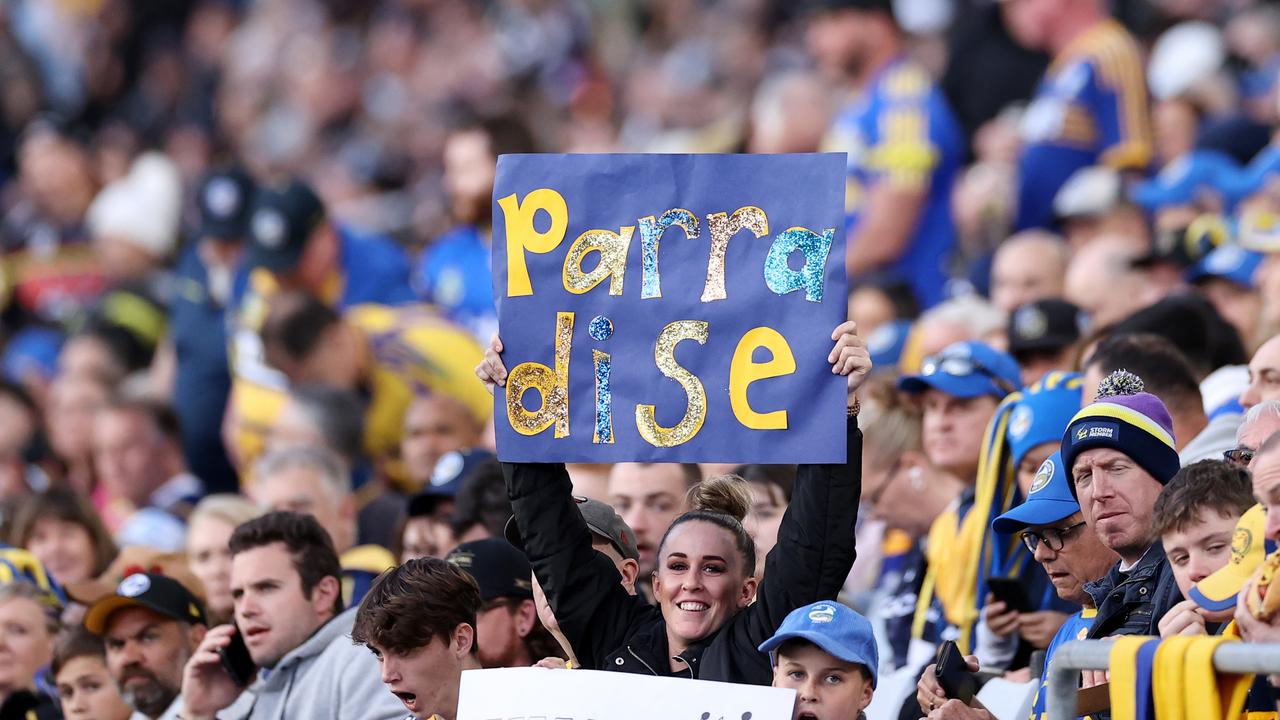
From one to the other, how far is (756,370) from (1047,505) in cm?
83

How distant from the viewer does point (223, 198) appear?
12.0 m

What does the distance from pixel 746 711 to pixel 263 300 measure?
655 cm

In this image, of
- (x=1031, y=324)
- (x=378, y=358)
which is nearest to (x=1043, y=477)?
(x=1031, y=324)

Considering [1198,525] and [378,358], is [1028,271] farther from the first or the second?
[1198,525]

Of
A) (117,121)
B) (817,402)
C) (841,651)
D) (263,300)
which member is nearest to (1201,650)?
(841,651)

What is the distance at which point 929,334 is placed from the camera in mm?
8906

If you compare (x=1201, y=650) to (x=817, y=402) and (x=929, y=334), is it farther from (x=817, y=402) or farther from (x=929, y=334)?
(x=929, y=334)

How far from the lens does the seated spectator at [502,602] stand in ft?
21.5

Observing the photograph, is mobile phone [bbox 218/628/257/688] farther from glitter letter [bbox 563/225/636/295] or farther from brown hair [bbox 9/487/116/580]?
brown hair [bbox 9/487/116/580]

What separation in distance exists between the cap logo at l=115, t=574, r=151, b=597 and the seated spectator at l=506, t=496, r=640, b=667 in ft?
4.88

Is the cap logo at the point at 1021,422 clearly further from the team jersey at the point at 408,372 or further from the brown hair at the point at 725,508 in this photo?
the team jersey at the point at 408,372

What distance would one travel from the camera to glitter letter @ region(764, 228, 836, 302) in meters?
5.50

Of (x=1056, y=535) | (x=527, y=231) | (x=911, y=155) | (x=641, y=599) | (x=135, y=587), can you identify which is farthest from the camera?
(x=911, y=155)

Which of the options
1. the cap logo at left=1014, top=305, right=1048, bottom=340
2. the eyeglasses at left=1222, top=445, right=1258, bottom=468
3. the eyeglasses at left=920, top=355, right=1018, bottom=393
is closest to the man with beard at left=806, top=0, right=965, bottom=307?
the cap logo at left=1014, top=305, right=1048, bottom=340
